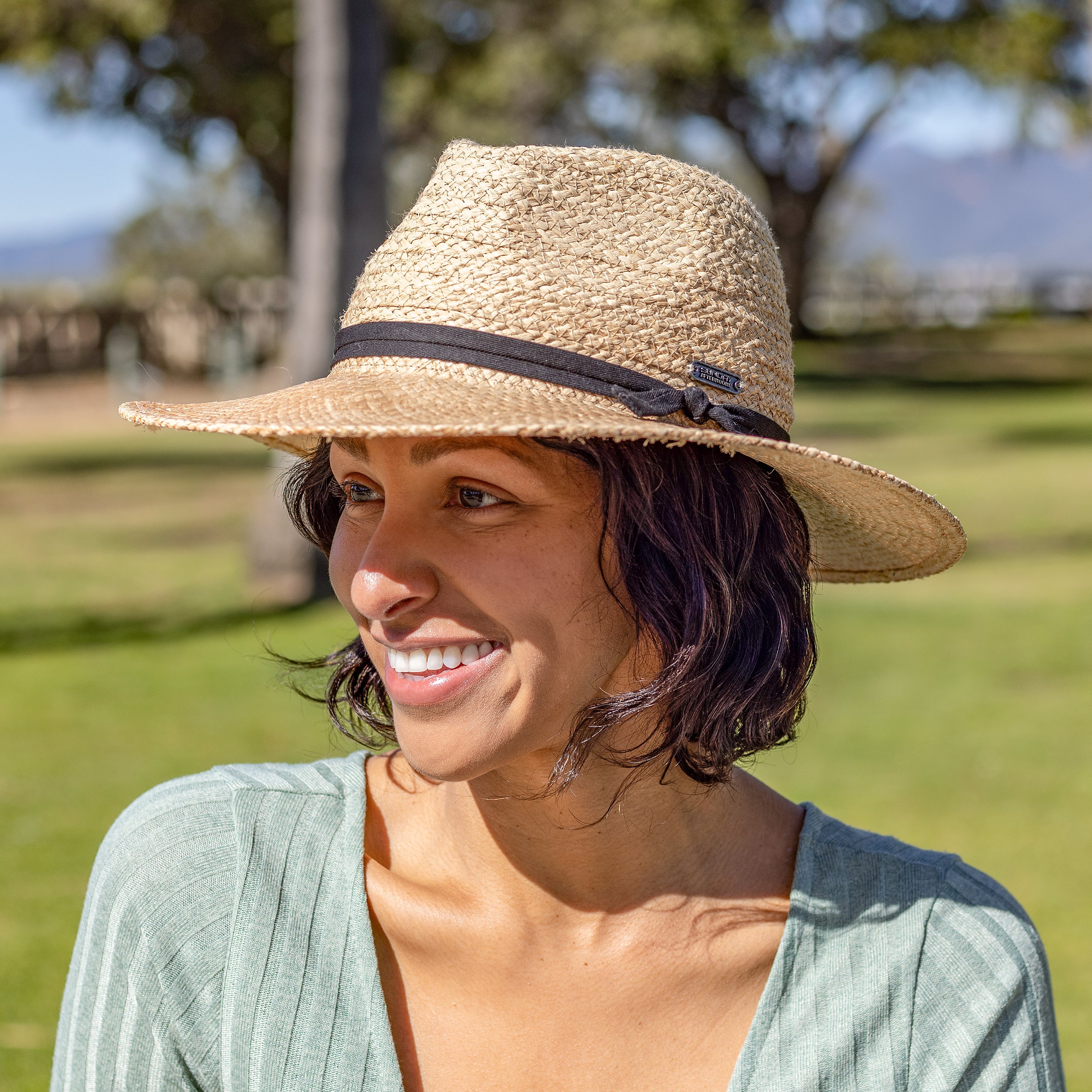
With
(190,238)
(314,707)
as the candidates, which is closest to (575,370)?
(314,707)

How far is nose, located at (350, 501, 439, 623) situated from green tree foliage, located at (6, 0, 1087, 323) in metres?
20.1

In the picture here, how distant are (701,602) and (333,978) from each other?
2.19 ft

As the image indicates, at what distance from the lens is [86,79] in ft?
86.6

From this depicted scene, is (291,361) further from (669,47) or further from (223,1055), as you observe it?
(669,47)

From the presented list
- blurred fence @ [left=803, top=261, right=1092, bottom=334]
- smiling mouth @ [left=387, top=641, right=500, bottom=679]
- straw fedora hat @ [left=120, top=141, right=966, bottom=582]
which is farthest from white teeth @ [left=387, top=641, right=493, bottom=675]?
blurred fence @ [left=803, top=261, right=1092, bottom=334]

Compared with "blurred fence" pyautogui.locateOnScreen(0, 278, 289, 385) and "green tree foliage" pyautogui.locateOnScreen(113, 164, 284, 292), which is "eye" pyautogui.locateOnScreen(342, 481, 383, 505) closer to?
"blurred fence" pyautogui.locateOnScreen(0, 278, 289, 385)

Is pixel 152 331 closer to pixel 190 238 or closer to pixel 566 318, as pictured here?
pixel 566 318

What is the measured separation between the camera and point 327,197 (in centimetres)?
975

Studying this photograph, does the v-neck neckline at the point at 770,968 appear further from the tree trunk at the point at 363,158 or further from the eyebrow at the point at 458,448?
the tree trunk at the point at 363,158

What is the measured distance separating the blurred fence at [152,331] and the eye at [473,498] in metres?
25.5

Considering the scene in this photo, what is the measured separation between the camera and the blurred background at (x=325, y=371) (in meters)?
5.71

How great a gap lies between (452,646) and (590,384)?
13.9 inches

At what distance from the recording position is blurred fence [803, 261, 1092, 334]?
46844mm

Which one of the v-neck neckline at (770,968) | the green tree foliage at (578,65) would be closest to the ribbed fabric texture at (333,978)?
the v-neck neckline at (770,968)
